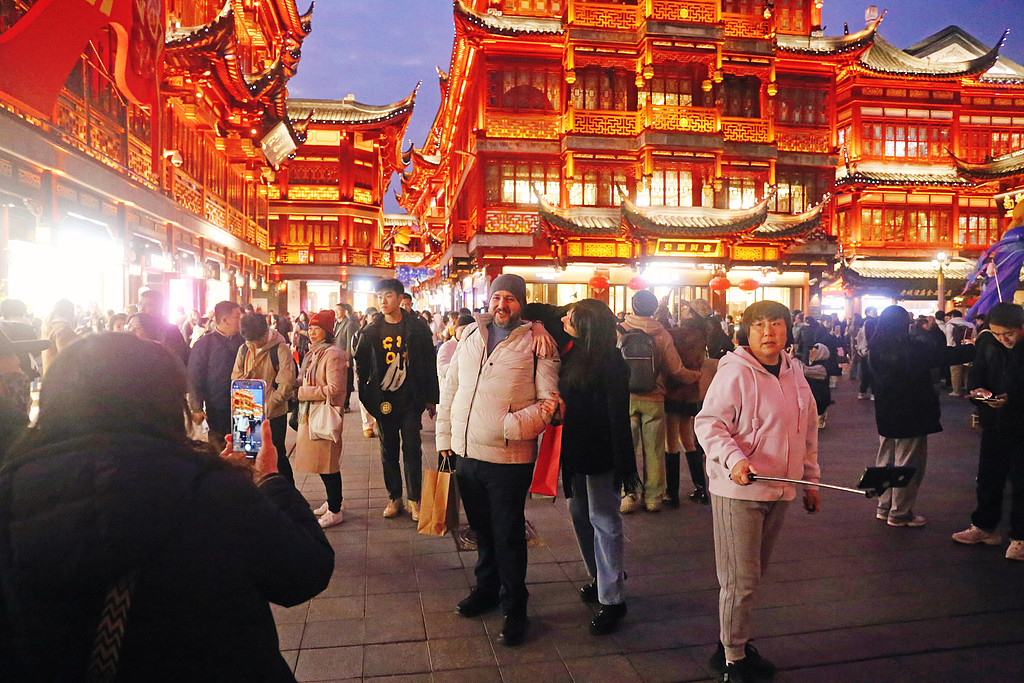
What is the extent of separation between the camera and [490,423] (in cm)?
389

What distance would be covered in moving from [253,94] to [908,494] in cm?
1702

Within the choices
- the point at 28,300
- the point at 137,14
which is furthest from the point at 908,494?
the point at 137,14

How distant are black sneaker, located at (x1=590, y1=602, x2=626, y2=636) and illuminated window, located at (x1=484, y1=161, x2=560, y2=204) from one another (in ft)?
72.8

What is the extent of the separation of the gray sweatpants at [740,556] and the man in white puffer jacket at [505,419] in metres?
1.12

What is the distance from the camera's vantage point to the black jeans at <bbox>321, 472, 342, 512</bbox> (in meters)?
6.06

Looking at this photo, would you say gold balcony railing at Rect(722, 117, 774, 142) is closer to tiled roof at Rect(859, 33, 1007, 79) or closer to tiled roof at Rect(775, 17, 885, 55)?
tiled roof at Rect(775, 17, 885, 55)

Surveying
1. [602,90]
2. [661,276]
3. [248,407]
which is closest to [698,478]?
[248,407]

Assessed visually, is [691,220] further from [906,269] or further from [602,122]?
[906,269]

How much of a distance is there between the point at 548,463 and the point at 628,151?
23.8 metres

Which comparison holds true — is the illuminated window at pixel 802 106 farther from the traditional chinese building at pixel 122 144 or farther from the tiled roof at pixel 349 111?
the traditional chinese building at pixel 122 144

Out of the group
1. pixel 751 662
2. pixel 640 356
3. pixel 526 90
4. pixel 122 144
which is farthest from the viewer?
pixel 526 90

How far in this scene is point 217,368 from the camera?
6.05m

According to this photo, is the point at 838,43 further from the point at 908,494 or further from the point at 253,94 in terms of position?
the point at 908,494

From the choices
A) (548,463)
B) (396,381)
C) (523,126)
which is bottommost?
(548,463)
